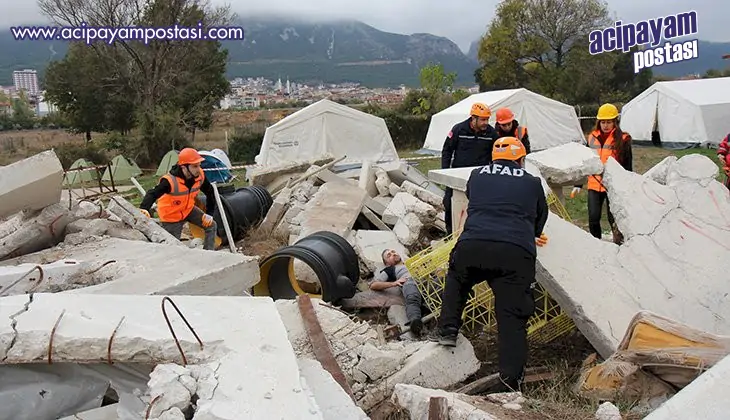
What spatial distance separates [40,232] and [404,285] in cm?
313

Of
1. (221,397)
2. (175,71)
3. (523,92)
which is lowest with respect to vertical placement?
(221,397)

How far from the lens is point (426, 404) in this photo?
2.90 metres

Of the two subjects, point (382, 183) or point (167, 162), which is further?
point (167, 162)

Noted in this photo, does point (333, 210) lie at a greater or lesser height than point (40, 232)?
lesser

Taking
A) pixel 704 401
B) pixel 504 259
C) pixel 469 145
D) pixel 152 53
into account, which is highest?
pixel 152 53

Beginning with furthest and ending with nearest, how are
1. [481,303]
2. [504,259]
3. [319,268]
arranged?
[319,268], [481,303], [504,259]

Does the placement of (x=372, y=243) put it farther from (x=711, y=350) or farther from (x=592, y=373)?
(x=711, y=350)

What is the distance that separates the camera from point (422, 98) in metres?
32.7

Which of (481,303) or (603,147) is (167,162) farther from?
(481,303)

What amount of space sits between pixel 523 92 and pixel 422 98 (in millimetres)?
12786

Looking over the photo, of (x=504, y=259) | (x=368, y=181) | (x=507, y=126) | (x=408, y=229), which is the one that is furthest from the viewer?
(x=368, y=181)

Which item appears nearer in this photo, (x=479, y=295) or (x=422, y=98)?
(x=479, y=295)

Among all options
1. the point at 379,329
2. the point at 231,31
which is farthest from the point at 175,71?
the point at 379,329

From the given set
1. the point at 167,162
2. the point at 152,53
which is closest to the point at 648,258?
the point at 167,162
